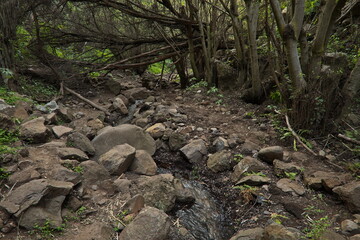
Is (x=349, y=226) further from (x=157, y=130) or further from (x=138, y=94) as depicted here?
(x=138, y=94)

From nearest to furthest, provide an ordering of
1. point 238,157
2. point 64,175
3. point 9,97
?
point 64,175 → point 238,157 → point 9,97

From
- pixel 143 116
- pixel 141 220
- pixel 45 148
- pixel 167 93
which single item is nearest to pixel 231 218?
pixel 141 220

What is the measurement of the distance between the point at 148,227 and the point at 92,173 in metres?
1.18

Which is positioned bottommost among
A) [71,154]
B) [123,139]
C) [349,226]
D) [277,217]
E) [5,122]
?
[277,217]

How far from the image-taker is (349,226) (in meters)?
2.28

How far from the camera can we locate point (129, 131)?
4.21m

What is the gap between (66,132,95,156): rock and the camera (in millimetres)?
3704

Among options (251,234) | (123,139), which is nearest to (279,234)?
(251,234)

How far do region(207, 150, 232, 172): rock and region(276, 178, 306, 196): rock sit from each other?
0.82 m

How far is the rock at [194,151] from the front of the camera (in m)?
4.04

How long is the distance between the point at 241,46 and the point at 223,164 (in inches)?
138

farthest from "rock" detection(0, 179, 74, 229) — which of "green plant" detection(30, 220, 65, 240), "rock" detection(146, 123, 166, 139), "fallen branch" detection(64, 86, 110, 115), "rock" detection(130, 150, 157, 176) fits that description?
"fallen branch" detection(64, 86, 110, 115)

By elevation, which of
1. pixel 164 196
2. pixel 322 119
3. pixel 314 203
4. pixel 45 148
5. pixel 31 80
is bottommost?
pixel 314 203

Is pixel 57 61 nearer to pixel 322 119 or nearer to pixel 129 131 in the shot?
pixel 129 131
